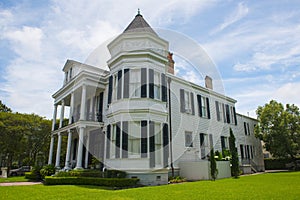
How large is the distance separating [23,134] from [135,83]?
20.2 metres

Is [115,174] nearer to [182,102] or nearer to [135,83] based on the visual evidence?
[135,83]

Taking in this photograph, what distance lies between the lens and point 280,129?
24.0 meters

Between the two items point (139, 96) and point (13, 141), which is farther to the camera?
point (13, 141)

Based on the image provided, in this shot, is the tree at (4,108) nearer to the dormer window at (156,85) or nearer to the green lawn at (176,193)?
the green lawn at (176,193)

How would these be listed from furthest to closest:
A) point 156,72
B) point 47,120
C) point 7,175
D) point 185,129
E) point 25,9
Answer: point 47,120 < point 7,175 < point 185,129 < point 156,72 < point 25,9

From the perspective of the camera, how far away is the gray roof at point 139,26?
50.7 feet

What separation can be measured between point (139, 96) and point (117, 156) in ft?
13.0

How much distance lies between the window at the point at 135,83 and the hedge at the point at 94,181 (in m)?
5.28

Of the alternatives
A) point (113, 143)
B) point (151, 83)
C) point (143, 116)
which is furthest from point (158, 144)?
point (151, 83)

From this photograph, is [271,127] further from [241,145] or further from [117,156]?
[117,156]

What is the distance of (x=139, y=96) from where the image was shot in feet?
46.5

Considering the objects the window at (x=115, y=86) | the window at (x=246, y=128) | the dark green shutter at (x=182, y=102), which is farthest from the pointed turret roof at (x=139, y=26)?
the window at (x=246, y=128)

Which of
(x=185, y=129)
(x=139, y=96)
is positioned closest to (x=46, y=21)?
(x=139, y=96)

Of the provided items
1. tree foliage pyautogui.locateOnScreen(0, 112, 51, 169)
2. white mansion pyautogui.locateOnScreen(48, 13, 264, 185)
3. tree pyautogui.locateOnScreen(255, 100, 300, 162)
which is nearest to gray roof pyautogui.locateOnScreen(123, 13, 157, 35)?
white mansion pyautogui.locateOnScreen(48, 13, 264, 185)
